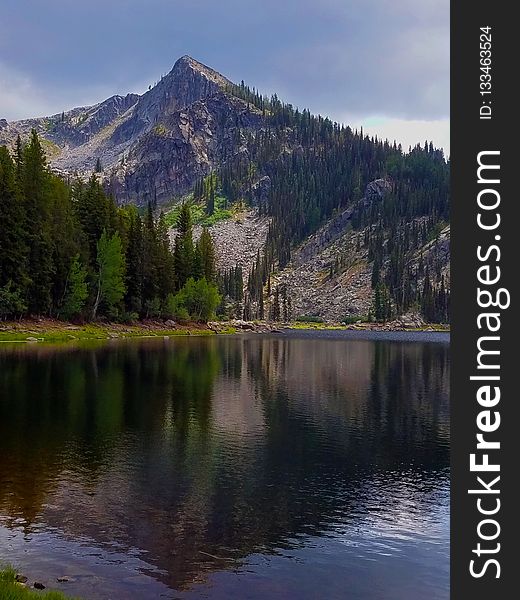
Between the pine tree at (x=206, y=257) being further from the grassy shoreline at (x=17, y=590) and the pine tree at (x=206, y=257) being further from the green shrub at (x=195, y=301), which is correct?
the grassy shoreline at (x=17, y=590)

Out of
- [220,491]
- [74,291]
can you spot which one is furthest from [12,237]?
[220,491]

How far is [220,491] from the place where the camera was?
80.2 feet

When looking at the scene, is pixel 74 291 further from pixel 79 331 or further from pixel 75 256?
pixel 75 256

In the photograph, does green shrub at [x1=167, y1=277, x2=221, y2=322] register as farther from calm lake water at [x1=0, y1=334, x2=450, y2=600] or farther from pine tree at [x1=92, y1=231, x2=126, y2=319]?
calm lake water at [x1=0, y1=334, x2=450, y2=600]

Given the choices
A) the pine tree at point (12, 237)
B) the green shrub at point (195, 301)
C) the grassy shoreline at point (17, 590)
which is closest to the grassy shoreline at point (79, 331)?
the green shrub at point (195, 301)

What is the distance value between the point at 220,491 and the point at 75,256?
297ft

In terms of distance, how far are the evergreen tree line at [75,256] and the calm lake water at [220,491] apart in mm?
49255

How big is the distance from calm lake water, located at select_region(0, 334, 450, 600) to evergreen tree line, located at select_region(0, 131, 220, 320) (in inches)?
1939

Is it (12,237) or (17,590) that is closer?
(17,590)

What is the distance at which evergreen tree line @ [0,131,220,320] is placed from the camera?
3671 inches

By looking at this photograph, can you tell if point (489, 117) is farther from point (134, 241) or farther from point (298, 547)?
point (134, 241)

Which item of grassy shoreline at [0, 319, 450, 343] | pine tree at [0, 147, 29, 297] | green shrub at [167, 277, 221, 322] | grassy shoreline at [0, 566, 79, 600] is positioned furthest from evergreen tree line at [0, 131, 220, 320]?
grassy shoreline at [0, 566, 79, 600]

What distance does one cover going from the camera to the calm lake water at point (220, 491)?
1705cm

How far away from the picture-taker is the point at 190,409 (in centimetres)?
4266
